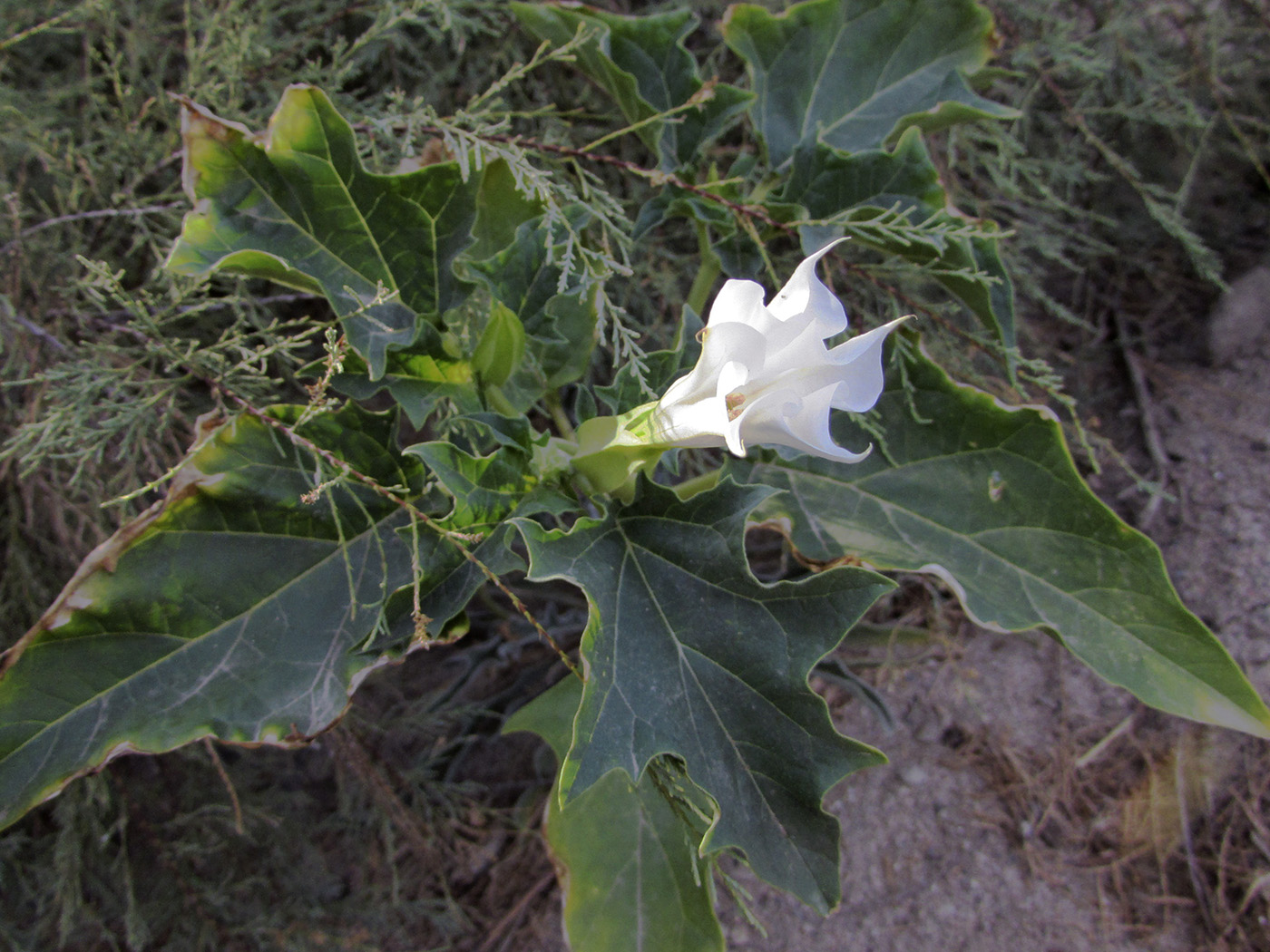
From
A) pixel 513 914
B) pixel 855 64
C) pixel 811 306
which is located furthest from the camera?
pixel 513 914

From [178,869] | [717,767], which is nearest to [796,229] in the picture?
[717,767]

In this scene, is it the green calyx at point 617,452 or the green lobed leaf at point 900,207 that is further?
the green lobed leaf at point 900,207

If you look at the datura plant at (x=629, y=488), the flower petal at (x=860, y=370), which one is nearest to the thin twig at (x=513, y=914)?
the datura plant at (x=629, y=488)

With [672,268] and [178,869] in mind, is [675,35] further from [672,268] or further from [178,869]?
[178,869]

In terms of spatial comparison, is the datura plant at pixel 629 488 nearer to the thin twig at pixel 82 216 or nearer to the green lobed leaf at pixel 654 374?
the green lobed leaf at pixel 654 374

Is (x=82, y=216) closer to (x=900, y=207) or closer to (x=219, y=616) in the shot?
(x=219, y=616)

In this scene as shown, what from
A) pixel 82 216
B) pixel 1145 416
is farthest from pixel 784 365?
pixel 1145 416

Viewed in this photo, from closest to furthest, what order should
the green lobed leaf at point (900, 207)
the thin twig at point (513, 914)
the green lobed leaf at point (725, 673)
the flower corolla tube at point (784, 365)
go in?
the flower corolla tube at point (784, 365) < the green lobed leaf at point (725, 673) < the green lobed leaf at point (900, 207) < the thin twig at point (513, 914)
